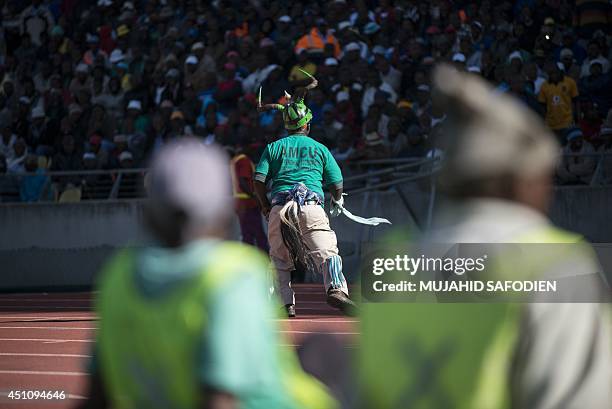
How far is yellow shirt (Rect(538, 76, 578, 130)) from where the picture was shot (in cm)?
1602

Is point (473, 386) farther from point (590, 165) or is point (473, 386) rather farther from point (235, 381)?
point (590, 165)

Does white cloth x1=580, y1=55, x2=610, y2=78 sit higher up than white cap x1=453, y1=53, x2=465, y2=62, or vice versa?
white cap x1=453, y1=53, x2=465, y2=62

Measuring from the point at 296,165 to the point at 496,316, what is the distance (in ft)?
27.1

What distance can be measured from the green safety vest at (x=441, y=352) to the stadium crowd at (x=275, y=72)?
1152cm

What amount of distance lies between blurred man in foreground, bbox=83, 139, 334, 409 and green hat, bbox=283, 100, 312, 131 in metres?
8.02

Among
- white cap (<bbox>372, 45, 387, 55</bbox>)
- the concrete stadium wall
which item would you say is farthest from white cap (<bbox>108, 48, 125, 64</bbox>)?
white cap (<bbox>372, 45, 387, 55</bbox>)

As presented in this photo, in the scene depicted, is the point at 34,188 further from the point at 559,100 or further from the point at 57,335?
the point at 559,100

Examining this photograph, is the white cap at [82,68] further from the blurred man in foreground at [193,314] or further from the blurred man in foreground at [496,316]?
the blurred man in foreground at [496,316]

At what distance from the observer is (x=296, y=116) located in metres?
11.2

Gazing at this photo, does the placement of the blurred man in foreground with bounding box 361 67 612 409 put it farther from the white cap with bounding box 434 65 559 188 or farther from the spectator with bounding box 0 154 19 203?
the spectator with bounding box 0 154 19 203

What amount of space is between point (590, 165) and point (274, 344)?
44.4 ft

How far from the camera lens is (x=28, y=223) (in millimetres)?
19328

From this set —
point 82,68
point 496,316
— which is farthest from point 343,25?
point 496,316

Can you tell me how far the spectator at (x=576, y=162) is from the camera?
622 inches
